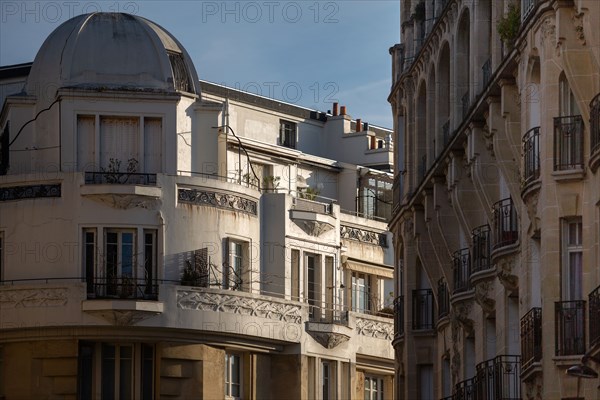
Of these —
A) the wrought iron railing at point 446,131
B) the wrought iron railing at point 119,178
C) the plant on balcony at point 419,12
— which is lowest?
the wrought iron railing at point 446,131

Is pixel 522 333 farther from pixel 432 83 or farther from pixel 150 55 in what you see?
pixel 150 55

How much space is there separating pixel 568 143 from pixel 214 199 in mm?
27616

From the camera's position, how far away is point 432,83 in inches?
2381

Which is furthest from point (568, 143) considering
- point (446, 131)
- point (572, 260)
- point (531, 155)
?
point (446, 131)

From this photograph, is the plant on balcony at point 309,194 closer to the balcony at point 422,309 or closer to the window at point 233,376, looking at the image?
the window at point 233,376

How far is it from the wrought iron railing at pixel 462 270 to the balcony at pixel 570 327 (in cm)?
1123

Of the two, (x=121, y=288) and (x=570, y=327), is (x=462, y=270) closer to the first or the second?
(x=570, y=327)

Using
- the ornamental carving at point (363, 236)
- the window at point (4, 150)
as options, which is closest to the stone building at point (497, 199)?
the ornamental carving at point (363, 236)

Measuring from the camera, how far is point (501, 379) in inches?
1925

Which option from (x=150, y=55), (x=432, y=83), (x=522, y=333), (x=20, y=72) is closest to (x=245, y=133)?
(x=20, y=72)

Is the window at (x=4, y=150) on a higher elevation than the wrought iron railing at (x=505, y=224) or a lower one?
higher

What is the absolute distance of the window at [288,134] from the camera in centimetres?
8656

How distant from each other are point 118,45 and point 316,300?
10.7 metres

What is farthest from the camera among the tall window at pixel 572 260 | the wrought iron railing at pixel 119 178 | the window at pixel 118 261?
the wrought iron railing at pixel 119 178
